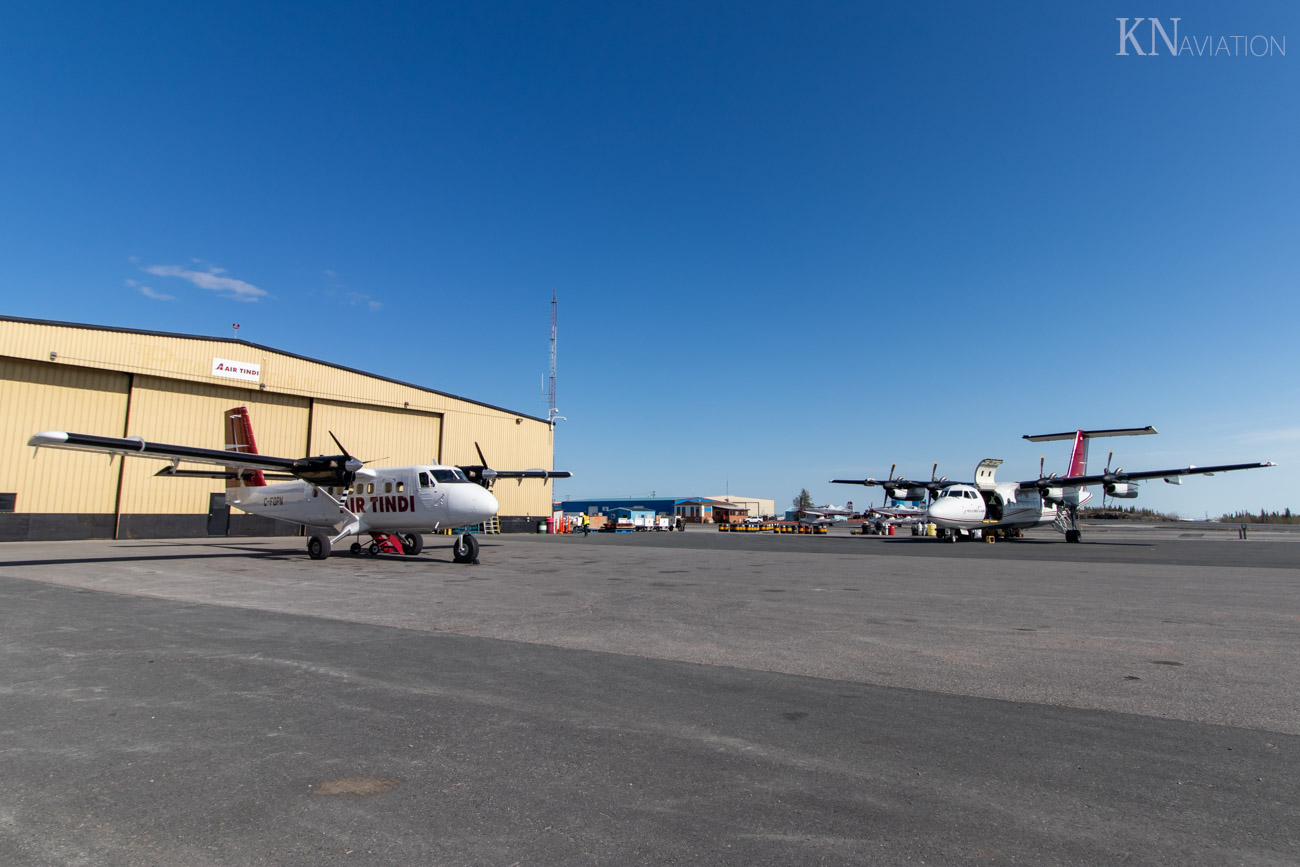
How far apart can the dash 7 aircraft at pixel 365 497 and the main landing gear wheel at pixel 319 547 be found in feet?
0.09

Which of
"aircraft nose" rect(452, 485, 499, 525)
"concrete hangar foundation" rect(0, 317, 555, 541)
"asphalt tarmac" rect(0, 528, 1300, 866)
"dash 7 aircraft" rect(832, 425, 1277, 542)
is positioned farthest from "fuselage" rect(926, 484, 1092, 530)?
"concrete hangar foundation" rect(0, 317, 555, 541)

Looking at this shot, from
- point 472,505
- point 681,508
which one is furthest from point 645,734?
point 681,508

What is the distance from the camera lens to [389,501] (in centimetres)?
2153

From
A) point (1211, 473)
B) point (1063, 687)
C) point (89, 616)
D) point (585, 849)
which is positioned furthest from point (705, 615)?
point (1211, 473)

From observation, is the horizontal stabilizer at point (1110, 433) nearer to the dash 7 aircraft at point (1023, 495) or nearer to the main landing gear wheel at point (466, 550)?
the dash 7 aircraft at point (1023, 495)

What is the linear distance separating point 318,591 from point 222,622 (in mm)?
3846

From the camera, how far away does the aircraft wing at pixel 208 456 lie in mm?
16359

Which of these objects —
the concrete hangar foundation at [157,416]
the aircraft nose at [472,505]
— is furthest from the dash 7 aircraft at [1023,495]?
the concrete hangar foundation at [157,416]

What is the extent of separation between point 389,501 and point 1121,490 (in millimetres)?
38486

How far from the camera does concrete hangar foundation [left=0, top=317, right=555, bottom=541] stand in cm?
2702

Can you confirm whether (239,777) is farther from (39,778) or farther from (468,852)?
(468,852)

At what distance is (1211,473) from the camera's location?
33.5 metres

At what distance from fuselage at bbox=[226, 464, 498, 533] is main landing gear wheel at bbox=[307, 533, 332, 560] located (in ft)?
3.90

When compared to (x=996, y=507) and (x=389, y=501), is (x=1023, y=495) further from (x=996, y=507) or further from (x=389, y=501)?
(x=389, y=501)
